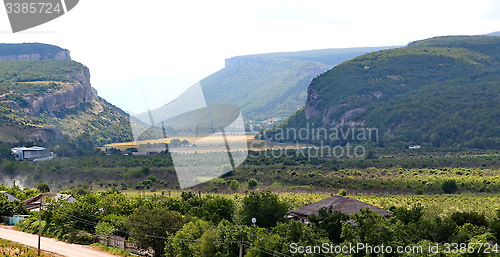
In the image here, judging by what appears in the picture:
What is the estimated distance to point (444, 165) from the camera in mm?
89312

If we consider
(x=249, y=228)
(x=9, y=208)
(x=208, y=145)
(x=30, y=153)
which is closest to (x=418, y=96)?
(x=208, y=145)

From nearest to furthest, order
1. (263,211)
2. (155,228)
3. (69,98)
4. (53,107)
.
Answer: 1. (155,228)
2. (263,211)
3. (53,107)
4. (69,98)

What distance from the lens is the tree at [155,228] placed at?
38.9m

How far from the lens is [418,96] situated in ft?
495

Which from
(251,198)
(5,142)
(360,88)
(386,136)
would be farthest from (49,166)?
(360,88)

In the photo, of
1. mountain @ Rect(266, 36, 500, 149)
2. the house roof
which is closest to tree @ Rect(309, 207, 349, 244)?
the house roof

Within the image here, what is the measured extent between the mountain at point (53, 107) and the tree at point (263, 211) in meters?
78.3

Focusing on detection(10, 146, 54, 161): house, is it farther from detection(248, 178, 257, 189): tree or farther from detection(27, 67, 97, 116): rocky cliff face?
detection(248, 178, 257, 189): tree

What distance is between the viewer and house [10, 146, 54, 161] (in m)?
100

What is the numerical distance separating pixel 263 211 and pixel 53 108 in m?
115

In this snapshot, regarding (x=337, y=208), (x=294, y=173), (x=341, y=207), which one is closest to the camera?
(x=337, y=208)

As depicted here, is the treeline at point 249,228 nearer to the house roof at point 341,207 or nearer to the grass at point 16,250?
the house roof at point 341,207

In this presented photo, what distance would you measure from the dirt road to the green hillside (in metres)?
68.9

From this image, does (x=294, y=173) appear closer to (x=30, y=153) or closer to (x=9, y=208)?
(x=9, y=208)
